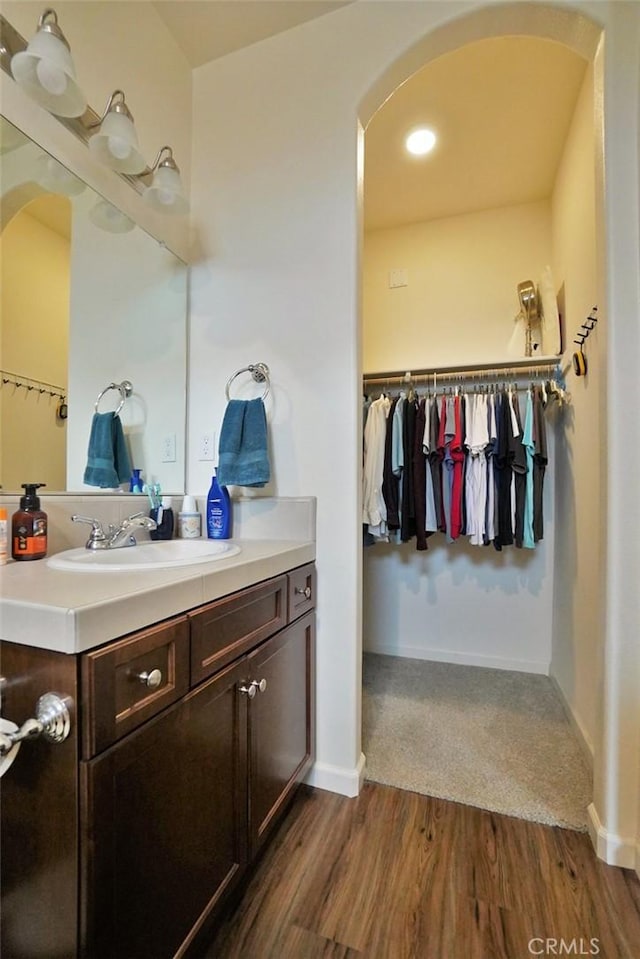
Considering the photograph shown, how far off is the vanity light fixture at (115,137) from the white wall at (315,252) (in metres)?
0.46

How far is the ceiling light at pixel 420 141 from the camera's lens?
201 cm

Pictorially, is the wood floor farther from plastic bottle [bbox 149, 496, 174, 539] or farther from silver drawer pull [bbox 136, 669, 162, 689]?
plastic bottle [bbox 149, 496, 174, 539]

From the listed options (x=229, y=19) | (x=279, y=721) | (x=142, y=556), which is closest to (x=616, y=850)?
(x=279, y=721)

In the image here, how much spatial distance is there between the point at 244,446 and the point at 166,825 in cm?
104

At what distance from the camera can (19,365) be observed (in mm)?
1132

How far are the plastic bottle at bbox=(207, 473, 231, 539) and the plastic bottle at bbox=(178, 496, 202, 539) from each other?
5cm

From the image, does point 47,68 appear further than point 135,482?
No

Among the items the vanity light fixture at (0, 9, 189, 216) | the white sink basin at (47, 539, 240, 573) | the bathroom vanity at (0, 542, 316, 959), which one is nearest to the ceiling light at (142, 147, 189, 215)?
the vanity light fixture at (0, 9, 189, 216)

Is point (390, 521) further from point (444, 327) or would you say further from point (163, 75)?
point (163, 75)

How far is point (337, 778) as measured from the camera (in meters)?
1.43

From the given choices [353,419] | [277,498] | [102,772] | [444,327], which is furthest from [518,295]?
[102,772]

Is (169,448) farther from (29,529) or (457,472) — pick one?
(457,472)

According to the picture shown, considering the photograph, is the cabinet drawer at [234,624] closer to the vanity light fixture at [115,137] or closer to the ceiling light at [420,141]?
the vanity light fixture at [115,137]

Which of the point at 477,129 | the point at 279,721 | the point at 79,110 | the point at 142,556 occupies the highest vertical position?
the point at 477,129
